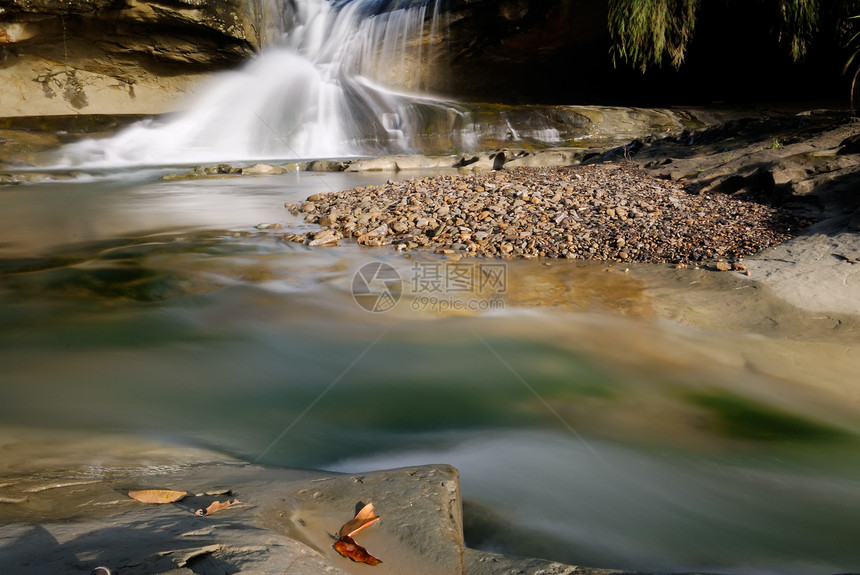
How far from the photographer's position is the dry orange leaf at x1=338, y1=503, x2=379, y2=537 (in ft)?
5.54

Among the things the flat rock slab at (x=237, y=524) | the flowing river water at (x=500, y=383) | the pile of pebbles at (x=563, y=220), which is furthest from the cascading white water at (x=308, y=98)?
the flat rock slab at (x=237, y=524)

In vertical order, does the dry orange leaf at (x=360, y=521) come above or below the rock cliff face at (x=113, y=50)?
below

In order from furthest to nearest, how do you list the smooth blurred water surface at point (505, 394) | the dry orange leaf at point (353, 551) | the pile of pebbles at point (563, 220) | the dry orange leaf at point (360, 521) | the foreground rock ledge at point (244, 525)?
the pile of pebbles at point (563, 220) → the smooth blurred water surface at point (505, 394) → the dry orange leaf at point (360, 521) → the dry orange leaf at point (353, 551) → the foreground rock ledge at point (244, 525)

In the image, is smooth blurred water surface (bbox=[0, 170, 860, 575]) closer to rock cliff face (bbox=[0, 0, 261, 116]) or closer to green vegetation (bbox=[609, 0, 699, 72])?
green vegetation (bbox=[609, 0, 699, 72])

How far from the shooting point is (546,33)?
62.2 ft

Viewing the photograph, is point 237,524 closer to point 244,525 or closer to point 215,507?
point 244,525

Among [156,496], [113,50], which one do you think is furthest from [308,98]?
[156,496]

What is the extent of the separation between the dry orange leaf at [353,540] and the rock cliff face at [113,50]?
17074 mm

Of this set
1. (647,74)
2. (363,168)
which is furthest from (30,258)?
(647,74)

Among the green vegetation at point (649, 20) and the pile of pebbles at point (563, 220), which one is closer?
the pile of pebbles at point (563, 220)

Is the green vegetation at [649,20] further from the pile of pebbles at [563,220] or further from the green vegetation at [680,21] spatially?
the pile of pebbles at [563,220]

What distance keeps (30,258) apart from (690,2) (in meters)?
9.28

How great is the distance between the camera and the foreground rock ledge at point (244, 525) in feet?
4.35

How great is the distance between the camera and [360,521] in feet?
5.67
